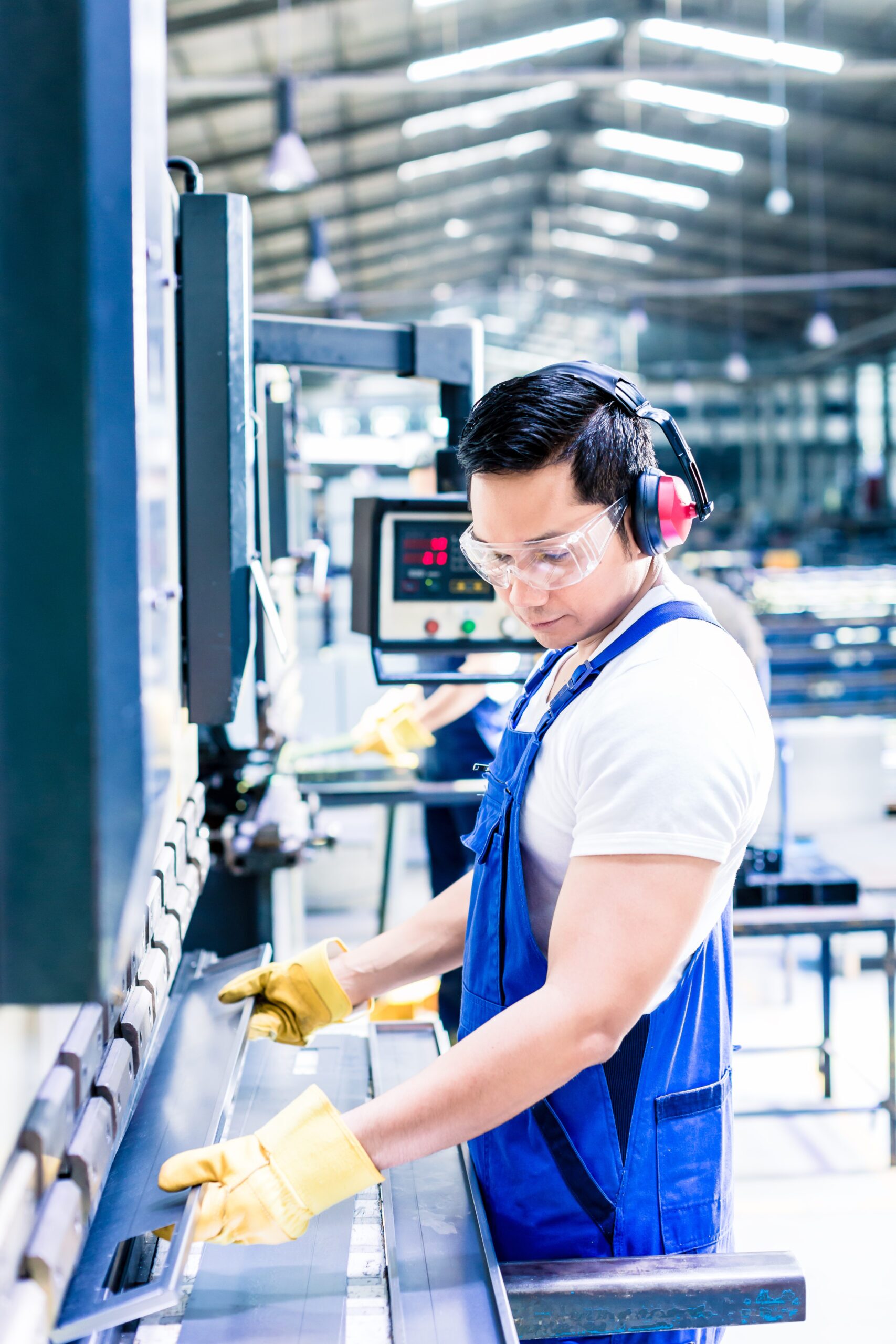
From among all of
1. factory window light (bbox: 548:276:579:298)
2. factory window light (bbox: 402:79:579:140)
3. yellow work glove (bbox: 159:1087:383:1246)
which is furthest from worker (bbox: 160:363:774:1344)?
factory window light (bbox: 548:276:579:298)

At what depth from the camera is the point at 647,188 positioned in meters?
12.8

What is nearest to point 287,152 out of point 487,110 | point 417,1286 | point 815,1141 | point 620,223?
point 487,110

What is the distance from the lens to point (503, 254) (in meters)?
17.5

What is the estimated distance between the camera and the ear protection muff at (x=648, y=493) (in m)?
1.10

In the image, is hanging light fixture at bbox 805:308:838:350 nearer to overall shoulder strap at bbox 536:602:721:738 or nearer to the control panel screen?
the control panel screen

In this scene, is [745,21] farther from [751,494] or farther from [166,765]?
[751,494]

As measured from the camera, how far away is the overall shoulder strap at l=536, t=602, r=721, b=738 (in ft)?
3.63

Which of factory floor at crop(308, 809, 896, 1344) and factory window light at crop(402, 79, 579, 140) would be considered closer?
factory floor at crop(308, 809, 896, 1344)

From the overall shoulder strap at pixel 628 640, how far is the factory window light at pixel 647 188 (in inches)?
506

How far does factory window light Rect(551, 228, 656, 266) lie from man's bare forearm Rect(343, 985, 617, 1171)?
1574cm

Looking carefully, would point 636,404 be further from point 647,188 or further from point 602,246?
point 602,246

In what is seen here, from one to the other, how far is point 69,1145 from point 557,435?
76 centimetres

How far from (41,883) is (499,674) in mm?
1335

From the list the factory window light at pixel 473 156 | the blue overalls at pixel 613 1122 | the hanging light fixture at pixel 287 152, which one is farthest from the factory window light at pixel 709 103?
the blue overalls at pixel 613 1122
